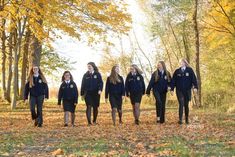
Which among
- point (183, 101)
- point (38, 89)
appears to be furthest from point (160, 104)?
point (38, 89)

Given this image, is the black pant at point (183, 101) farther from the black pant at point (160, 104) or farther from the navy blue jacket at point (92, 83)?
the navy blue jacket at point (92, 83)

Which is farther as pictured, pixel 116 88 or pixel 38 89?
pixel 116 88

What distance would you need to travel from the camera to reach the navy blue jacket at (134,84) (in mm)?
14578

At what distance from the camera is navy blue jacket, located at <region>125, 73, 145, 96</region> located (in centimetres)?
1458

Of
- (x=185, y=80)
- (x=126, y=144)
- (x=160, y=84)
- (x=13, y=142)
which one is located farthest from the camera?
(x=160, y=84)

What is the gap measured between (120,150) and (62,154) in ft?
3.38

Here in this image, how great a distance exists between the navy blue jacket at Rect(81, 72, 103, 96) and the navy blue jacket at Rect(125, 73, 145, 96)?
0.88 meters

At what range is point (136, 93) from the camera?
14578 millimetres

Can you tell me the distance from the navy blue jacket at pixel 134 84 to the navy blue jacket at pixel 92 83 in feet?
2.90

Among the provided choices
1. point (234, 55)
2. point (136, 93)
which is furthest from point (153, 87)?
point (234, 55)

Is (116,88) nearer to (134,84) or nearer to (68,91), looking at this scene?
(134,84)

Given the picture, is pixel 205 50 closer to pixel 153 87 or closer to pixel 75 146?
pixel 153 87

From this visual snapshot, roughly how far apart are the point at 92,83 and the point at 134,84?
4.47ft

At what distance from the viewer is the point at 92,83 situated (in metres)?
14.5
